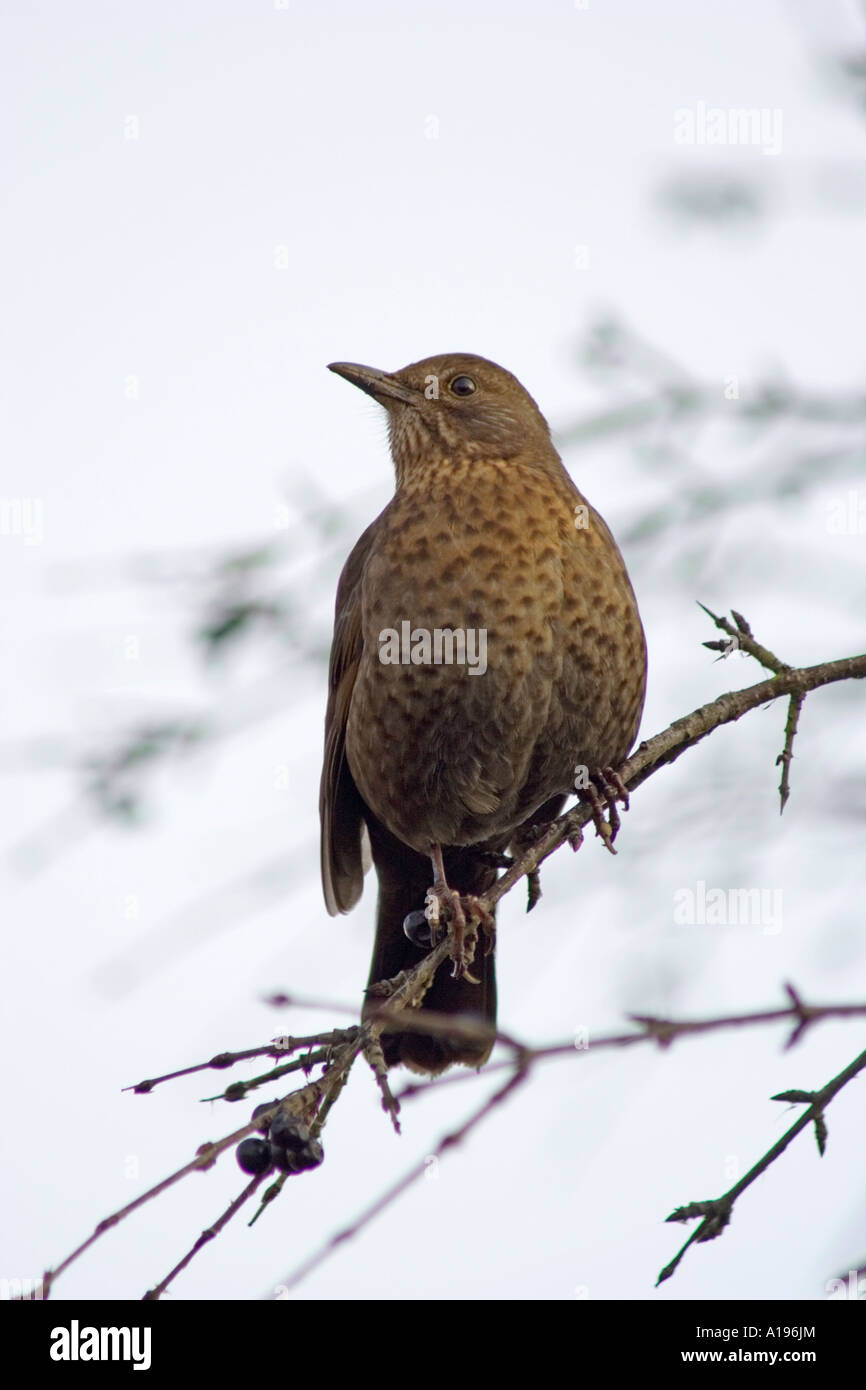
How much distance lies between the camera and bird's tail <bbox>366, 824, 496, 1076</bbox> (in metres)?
4.53

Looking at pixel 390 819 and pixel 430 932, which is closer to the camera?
pixel 430 932

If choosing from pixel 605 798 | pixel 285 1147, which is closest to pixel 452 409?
pixel 605 798

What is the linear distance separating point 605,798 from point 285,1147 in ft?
6.05

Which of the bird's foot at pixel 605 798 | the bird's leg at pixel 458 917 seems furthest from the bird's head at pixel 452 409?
the bird's leg at pixel 458 917

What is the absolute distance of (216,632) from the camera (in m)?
2.84

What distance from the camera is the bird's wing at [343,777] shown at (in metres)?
4.83

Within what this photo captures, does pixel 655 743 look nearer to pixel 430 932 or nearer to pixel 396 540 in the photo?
pixel 430 932

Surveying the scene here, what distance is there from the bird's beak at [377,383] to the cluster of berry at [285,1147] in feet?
10.2

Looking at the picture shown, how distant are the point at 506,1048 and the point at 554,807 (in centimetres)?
346

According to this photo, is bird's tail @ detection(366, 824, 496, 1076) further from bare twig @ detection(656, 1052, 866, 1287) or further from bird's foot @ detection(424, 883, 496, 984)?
bare twig @ detection(656, 1052, 866, 1287)

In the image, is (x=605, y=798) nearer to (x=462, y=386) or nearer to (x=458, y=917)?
(x=458, y=917)

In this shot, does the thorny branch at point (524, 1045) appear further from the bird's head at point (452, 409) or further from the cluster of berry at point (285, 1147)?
the bird's head at point (452, 409)

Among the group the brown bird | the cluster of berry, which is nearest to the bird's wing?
the brown bird

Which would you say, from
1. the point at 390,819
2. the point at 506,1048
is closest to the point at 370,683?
the point at 390,819
